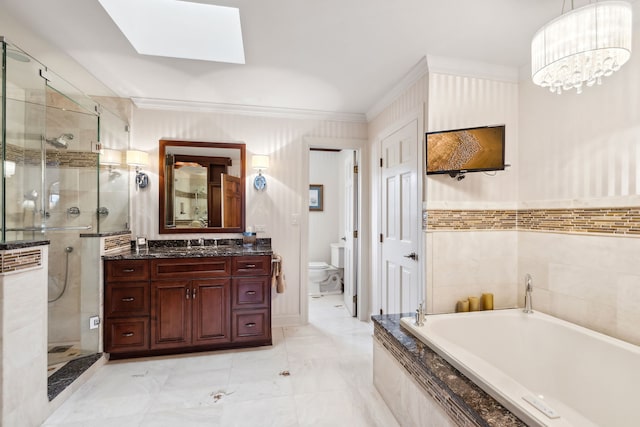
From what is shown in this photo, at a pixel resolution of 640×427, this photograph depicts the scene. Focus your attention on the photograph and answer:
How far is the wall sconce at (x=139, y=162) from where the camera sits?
112 inches

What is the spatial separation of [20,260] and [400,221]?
263 cm

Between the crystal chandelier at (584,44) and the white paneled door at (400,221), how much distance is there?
1.10 m

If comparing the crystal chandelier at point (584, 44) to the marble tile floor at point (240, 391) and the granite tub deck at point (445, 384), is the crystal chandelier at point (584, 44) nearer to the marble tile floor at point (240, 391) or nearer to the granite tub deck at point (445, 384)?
the granite tub deck at point (445, 384)

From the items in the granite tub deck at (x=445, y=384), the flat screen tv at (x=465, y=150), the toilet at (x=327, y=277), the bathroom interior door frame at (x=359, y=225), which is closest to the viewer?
the granite tub deck at (x=445, y=384)

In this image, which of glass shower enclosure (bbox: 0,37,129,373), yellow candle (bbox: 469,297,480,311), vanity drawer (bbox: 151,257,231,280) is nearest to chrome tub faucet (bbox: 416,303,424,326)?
yellow candle (bbox: 469,297,480,311)

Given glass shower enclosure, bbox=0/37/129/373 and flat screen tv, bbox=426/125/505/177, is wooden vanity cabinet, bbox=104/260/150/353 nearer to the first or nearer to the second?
glass shower enclosure, bbox=0/37/129/373

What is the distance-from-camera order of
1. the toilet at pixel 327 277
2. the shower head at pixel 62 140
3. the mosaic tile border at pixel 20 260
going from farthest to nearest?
1. the toilet at pixel 327 277
2. the shower head at pixel 62 140
3. the mosaic tile border at pixel 20 260

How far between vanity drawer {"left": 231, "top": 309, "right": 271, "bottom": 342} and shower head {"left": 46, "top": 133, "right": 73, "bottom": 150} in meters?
1.94

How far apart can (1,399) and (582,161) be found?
363cm

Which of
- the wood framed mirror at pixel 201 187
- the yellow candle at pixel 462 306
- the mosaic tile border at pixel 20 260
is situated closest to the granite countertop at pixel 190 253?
the wood framed mirror at pixel 201 187

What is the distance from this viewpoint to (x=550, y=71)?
128cm

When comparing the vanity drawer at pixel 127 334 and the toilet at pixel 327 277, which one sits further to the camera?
the toilet at pixel 327 277

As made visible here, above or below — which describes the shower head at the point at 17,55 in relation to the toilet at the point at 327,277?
above

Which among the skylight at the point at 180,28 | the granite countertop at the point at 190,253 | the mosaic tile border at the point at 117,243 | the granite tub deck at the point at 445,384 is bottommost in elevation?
the granite tub deck at the point at 445,384
